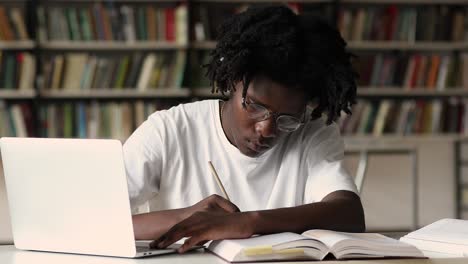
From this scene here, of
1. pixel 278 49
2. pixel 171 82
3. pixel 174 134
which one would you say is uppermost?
pixel 278 49

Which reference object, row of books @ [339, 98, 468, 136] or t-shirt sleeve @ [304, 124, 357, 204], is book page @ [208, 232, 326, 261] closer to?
t-shirt sleeve @ [304, 124, 357, 204]

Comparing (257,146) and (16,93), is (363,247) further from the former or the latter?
(16,93)

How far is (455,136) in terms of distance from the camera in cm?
529

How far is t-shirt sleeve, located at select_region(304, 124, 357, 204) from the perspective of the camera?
1.85 metres

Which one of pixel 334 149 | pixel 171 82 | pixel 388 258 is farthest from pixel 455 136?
pixel 388 258

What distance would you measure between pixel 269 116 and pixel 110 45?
3292mm

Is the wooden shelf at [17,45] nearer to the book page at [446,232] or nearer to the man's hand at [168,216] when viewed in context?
the man's hand at [168,216]

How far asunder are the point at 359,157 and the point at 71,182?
3704mm

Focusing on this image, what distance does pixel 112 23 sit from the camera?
494cm

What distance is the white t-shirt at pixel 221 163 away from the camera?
76.7 inches

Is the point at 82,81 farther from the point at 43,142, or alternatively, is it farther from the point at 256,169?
the point at 43,142

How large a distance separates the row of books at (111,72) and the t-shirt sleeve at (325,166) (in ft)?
10.1

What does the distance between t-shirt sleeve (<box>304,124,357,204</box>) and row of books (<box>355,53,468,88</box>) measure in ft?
10.9

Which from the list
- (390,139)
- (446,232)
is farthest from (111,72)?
(446,232)
